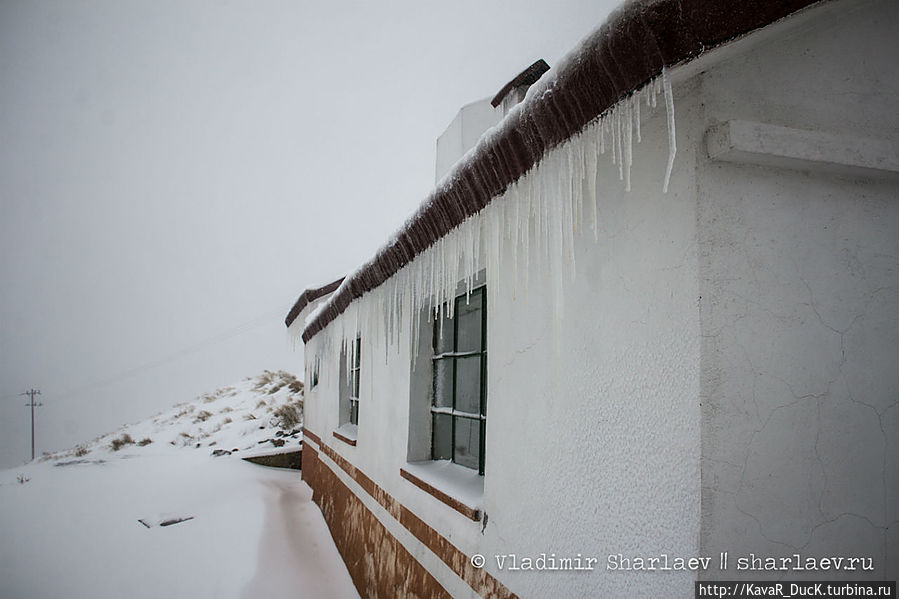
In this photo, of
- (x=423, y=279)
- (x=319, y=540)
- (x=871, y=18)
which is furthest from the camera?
(x=319, y=540)

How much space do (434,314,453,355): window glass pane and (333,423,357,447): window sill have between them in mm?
2045

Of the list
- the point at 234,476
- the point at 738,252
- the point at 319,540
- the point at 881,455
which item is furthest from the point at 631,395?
the point at 234,476

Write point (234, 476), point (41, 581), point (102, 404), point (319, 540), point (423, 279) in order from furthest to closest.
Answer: point (102, 404)
point (234, 476)
point (319, 540)
point (41, 581)
point (423, 279)

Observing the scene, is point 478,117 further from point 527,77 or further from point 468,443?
point 468,443

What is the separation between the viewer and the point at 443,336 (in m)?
3.12

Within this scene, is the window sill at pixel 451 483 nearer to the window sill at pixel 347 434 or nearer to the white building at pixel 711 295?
the white building at pixel 711 295

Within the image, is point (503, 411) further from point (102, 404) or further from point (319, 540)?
point (102, 404)

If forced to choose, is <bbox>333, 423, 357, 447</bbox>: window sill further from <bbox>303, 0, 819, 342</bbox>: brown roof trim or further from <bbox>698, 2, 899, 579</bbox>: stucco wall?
<bbox>698, 2, 899, 579</bbox>: stucco wall

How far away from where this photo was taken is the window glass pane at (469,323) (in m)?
2.71

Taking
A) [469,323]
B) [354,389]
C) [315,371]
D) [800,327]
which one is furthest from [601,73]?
[315,371]

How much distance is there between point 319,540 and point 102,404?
12836cm

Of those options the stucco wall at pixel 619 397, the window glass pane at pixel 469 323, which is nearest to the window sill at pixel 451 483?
the stucco wall at pixel 619 397

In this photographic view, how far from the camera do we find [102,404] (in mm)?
104812

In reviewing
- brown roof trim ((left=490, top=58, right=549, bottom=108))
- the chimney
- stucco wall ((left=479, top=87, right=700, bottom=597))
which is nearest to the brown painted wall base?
stucco wall ((left=479, top=87, right=700, bottom=597))
